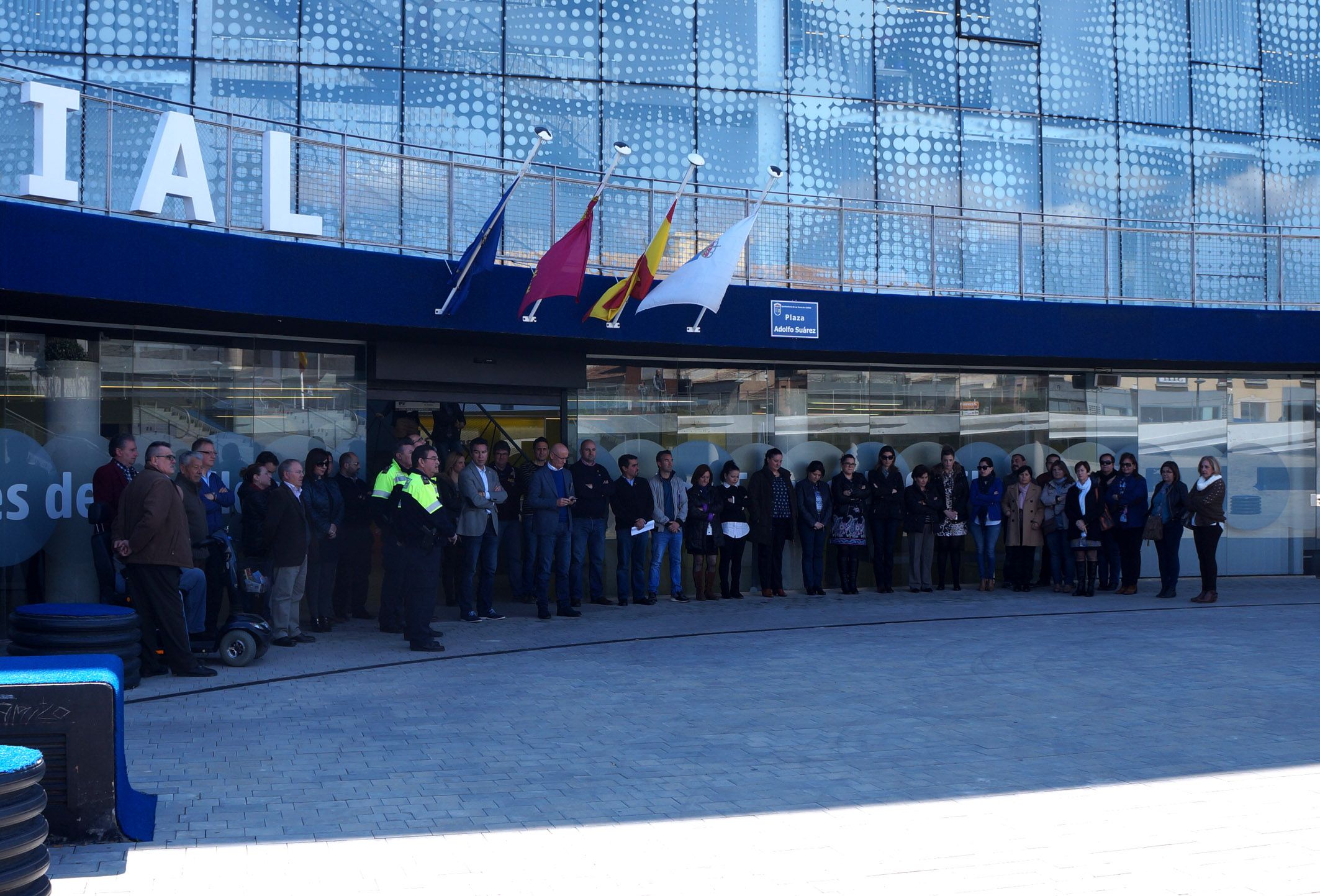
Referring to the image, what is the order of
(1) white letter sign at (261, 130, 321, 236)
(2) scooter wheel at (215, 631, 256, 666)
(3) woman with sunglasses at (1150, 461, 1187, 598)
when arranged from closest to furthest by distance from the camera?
(2) scooter wheel at (215, 631, 256, 666) < (1) white letter sign at (261, 130, 321, 236) < (3) woman with sunglasses at (1150, 461, 1187, 598)

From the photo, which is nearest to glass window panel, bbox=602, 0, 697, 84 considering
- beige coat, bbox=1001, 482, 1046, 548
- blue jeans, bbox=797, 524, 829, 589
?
blue jeans, bbox=797, 524, 829, 589

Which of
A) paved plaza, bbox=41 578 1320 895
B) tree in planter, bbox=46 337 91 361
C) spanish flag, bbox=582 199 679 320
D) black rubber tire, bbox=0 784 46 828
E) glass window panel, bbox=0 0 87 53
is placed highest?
glass window panel, bbox=0 0 87 53

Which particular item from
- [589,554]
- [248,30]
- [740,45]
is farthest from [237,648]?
[740,45]

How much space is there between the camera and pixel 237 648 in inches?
462

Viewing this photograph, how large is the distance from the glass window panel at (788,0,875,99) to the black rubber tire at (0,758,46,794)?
17735mm

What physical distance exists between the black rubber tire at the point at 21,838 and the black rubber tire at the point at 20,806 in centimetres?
2

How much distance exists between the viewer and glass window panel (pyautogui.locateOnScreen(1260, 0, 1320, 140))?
75.2 ft

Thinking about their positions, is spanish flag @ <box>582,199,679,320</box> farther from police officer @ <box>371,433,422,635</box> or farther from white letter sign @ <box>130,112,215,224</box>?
white letter sign @ <box>130,112,215,224</box>

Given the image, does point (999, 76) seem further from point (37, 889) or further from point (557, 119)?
point (37, 889)

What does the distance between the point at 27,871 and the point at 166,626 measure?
6.64m

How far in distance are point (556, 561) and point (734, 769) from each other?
8283 mm

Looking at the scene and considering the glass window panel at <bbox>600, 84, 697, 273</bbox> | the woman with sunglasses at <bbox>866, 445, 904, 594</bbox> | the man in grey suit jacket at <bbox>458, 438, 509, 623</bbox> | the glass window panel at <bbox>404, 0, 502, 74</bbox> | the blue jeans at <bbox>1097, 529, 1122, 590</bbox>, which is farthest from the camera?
the glass window panel at <bbox>600, 84, 697, 273</bbox>

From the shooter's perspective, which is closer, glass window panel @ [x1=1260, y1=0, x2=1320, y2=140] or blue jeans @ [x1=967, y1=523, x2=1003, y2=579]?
blue jeans @ [x1=967, y1=523, x2=1003, y2=579]

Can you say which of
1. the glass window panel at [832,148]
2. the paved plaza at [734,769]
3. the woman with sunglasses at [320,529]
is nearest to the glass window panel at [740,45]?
the glass window panel at [832,148]
